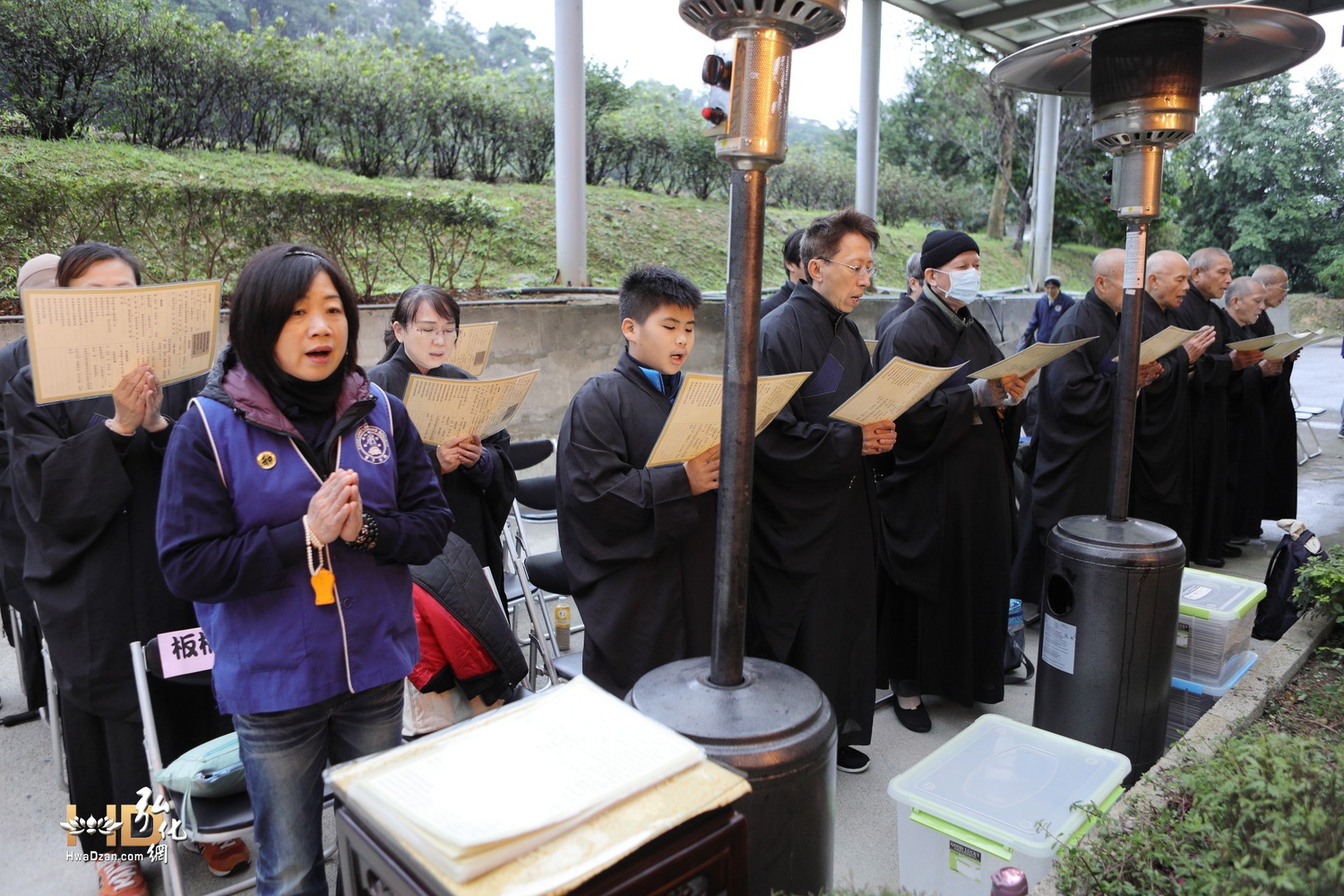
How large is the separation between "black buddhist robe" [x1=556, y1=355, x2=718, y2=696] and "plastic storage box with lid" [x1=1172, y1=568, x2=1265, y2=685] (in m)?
1.95

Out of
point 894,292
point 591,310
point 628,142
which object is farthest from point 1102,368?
point 628,142

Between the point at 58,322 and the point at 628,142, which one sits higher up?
the point at 628,142

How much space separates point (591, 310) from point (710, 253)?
4.96m

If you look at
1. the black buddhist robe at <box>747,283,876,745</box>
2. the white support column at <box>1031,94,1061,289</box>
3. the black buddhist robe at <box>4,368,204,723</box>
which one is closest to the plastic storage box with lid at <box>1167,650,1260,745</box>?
the black buddhist robe at <box>747,283,876,745</box>

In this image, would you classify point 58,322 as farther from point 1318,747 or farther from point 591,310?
point 591,310

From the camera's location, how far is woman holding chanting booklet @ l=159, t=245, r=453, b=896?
184cm

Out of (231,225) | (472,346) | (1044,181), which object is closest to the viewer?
(472,346)

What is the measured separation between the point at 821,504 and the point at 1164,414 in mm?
3013

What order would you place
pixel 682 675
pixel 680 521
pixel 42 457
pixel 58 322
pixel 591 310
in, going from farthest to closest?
pixel 591 310, pixel 680 521, pixel 42 457, pixel 58 322, pixel 682 675

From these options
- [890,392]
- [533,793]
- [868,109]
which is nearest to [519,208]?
[868,109]

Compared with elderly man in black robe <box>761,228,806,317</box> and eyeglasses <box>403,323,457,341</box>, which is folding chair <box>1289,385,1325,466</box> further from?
eyeglasses <box>403,323,457,341</box>

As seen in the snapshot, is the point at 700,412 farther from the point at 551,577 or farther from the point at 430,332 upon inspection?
the point at 551,577

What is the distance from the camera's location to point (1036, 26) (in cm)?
736

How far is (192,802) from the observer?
7.79 feet
